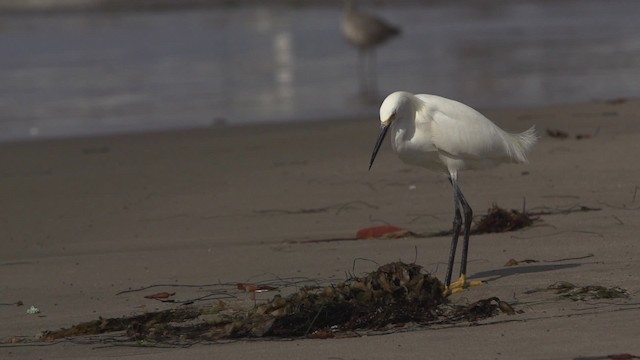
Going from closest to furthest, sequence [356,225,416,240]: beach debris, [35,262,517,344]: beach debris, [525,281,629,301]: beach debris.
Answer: [35,262,517,344]: beach debris < [525,281,629,301]: beach debris < [356,225,416,240]: beach debris

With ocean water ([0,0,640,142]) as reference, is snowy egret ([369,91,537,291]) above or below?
above

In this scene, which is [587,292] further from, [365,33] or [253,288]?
[365,33]

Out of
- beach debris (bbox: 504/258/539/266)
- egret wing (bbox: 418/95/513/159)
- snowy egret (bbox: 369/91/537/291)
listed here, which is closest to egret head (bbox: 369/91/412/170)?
snowy egret (bbox: 369/91/537/291)

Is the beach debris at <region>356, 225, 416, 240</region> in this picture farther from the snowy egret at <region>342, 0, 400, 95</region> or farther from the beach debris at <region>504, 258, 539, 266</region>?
the snowy egret at <region>342, 0, 400, 95</region>

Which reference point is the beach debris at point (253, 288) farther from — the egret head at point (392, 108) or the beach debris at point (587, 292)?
the beach debris at point (587, 292)

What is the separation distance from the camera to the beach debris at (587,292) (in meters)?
6.25

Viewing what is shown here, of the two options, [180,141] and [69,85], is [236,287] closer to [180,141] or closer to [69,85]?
[180,141]

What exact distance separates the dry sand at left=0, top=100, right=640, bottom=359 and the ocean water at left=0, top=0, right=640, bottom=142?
175cm

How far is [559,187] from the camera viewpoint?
995cm

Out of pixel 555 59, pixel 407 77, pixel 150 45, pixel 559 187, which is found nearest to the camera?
pixel 559 187

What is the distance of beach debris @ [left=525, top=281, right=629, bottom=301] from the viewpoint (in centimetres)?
625

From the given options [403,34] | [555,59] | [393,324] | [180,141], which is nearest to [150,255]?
[393,324]

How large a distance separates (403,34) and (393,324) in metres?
19.5

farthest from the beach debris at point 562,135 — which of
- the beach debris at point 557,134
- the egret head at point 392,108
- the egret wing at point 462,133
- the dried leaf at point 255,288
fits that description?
the dried leaf at point 255,288
